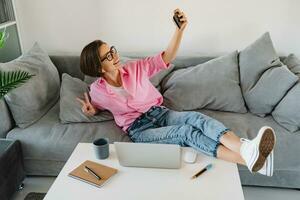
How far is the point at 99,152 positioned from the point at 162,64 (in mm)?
684

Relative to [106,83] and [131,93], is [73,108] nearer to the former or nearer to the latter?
[106,83]

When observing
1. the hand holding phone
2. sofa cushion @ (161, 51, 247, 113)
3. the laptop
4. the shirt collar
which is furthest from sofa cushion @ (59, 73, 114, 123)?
the hand holding phone

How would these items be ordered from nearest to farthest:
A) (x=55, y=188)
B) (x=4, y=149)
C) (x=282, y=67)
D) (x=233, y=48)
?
(x=55, y=188) → (x=4, y=149) → (x=282, y=67) → (x=233, y=48)

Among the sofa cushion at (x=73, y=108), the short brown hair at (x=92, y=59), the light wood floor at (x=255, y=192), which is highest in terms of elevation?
the short brown hair at (x=92, y=59)

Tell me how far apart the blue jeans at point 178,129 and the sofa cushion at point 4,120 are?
0.74 metres

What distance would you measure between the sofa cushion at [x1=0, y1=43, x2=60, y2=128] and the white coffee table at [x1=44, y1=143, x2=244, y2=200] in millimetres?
673

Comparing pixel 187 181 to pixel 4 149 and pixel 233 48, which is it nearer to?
pixel 4 149

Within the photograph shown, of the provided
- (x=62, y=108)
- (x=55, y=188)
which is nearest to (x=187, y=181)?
(x=55, y=188)

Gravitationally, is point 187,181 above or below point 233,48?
below

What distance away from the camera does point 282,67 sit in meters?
2.10

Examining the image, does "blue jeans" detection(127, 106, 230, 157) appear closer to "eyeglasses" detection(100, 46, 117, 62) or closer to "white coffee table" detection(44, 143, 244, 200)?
"white coffee table" detection(44, 143, 244, 200)

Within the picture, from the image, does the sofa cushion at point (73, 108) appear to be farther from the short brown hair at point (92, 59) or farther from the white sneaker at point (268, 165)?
the white sneaker at point (268, 165)

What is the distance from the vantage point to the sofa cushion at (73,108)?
2.09 metres

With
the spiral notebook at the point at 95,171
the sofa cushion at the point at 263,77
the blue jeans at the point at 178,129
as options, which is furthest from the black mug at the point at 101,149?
the sofa cushion at the point at 263,77
